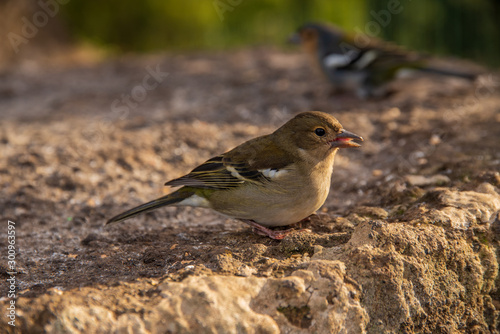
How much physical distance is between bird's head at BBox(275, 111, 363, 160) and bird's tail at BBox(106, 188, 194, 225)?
832 millimetres

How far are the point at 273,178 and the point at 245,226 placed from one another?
0.63m

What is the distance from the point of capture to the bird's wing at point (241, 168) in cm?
397

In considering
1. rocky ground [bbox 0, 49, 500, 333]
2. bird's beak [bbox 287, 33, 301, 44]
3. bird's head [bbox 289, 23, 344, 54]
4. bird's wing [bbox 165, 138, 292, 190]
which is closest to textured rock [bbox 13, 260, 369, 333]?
rocky ground [bbox 0, 49, 500, 333]

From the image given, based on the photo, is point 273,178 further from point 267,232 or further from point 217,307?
point 217,307

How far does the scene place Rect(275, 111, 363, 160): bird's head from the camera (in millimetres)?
3973

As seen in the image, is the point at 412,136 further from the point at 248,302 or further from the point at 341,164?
the point at 248,302

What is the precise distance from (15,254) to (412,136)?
13.3 feet

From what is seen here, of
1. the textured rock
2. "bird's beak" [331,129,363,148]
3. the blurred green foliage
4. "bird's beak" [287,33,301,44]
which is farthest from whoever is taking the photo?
the blurred green foliage

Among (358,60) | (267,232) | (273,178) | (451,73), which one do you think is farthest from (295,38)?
(267,232)

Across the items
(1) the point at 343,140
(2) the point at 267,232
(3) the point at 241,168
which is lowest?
(2) the point at 267,232

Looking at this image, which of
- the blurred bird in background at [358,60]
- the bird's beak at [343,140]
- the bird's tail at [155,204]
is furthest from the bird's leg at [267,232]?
the blurred bird in background at [358,60]

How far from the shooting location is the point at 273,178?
12.8ft

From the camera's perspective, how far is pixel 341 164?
5699 millimetres

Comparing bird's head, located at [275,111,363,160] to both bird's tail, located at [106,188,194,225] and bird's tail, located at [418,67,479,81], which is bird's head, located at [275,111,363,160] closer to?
bird's tail, located at [106,188,194,225]
